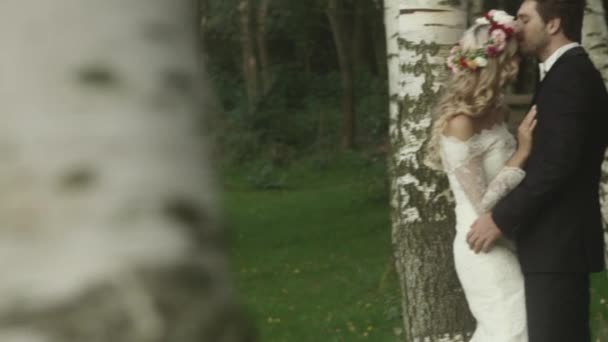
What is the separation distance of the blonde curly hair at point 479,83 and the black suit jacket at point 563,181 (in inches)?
6.3

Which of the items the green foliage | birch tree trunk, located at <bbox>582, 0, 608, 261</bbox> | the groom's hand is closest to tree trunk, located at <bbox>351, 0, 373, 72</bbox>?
the green foliage

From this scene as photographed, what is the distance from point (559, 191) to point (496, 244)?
14.4 inches

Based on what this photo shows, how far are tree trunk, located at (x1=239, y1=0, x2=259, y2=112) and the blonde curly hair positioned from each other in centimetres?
2929

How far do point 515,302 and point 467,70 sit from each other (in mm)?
914

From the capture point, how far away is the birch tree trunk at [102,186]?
1109 millimetres

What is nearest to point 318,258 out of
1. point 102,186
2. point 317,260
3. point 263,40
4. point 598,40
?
point 317,260

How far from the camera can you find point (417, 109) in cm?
545

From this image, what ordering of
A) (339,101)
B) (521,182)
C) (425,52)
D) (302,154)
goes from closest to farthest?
1. (521,182)
2. (425,52)
3. (302,154)
4. (339,101)

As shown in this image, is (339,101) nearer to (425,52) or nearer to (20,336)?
(425,52)

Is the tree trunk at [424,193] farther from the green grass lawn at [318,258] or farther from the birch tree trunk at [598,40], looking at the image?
the birch tree trunk at [598,40]

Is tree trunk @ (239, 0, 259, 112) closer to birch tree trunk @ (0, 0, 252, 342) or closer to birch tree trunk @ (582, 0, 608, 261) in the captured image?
birch tree trunk @ (582, 0, 608, 261)

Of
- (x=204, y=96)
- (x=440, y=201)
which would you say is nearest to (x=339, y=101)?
(x=440, y=201)

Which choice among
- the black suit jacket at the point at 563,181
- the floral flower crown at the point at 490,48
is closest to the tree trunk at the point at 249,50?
the floral flower crown at the point at 490,48

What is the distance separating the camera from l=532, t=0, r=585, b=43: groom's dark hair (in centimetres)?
485
